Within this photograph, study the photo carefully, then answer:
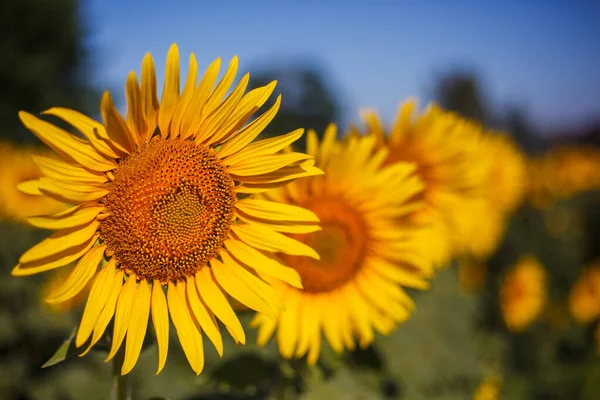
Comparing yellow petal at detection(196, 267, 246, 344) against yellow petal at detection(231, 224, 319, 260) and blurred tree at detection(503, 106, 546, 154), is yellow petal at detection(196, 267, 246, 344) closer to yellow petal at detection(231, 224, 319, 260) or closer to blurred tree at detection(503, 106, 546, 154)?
yellow petal at detection(231, 224, 319, 260)

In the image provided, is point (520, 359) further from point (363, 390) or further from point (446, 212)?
point (363, 390)

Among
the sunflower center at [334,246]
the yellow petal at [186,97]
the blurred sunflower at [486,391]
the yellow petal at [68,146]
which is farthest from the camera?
the blurred sunflower at [486,391]

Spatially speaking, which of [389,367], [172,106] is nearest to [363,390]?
[389,367]

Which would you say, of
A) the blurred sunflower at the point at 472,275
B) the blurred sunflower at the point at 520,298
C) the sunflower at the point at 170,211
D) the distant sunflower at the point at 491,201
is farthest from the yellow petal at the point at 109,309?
the blurred sunflower at the point at 520,298

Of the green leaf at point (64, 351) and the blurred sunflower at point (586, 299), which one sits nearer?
the green leaf at point (64, 351)

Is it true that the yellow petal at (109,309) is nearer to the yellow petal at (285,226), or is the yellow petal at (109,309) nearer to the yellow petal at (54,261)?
the yellow petal at (54,261)

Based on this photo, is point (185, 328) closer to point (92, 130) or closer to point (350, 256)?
point (92, 130)
